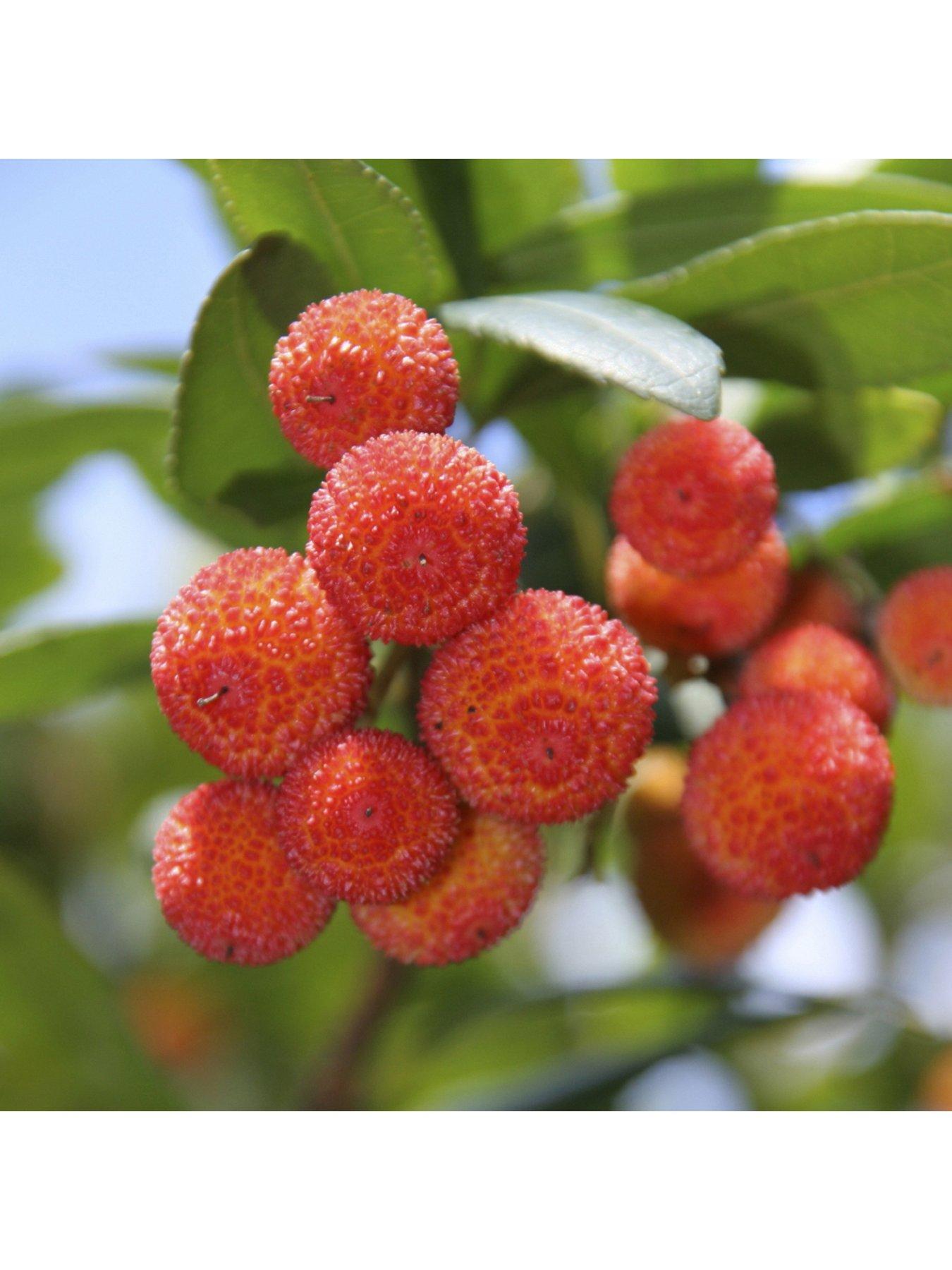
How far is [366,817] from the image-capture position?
2.18ft

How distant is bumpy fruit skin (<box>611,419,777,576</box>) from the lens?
2.59 feet

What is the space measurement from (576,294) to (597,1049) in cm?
95

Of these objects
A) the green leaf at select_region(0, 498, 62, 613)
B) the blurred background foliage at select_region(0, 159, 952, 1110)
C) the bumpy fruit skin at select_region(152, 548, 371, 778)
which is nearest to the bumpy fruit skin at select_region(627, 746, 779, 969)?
the blurred background foliage at select_region(0, 159, 952, 1110)

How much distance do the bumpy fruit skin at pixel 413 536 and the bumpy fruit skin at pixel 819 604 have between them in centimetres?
39

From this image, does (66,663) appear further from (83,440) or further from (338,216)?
(338,216)

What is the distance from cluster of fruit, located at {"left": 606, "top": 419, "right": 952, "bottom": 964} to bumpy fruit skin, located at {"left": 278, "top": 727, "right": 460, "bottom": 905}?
0.70 feet

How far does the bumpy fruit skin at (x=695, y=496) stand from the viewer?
0.79m

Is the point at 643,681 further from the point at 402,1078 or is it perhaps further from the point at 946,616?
the point at 402,1078

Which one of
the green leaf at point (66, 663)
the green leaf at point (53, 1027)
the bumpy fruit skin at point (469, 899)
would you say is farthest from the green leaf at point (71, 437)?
the bumpy fruit skin at point (469, 899)


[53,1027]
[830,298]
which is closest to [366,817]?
[830,298]

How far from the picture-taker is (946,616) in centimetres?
95

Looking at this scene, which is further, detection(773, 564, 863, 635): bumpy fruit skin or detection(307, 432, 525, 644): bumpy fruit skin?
detection(773, 564, 863, 635): bumpy fruit skin

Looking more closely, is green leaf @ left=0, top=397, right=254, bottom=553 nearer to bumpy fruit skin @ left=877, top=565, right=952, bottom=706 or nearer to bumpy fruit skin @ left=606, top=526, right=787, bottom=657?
bumpy fruit skin @ left=606, top=526, right=787, bottom=657
